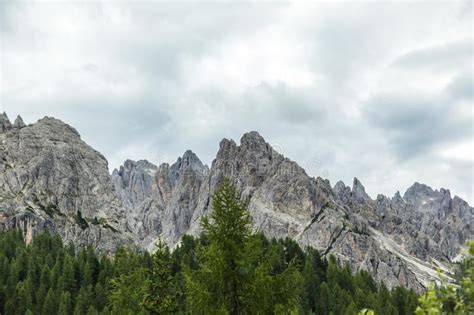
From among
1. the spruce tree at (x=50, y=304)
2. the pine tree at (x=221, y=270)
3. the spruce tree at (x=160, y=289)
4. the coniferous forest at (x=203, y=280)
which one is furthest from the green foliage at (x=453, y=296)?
the spruce tree at (x=50, y=304)

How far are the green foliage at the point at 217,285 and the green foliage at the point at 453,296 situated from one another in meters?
0.02

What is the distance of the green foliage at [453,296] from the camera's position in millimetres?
9547

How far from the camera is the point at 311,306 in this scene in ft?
305

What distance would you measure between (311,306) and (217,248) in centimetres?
7554

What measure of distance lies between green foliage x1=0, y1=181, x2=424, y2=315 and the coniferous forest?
0.17ft

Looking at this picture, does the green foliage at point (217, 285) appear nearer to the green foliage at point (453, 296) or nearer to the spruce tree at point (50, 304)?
the green foliage at point (453, 296)

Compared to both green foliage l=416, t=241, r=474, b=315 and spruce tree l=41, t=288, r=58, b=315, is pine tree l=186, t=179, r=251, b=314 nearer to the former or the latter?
green foliage l=416, t=241, r=474, b=315

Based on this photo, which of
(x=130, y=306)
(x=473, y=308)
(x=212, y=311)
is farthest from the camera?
(x=130, y=306)

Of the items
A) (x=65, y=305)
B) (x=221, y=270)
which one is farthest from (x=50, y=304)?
(x=221, y=270)

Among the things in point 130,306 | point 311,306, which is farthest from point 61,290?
point 130,306

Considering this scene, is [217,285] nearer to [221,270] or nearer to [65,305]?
[221,270]

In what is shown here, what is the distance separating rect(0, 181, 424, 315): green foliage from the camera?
75.7 ft

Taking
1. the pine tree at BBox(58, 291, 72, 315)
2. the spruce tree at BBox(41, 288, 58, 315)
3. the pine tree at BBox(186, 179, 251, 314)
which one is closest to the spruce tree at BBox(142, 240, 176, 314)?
the pine tree at BBox(186, 179, 251, 314)

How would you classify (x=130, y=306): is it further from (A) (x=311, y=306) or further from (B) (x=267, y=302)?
(A) (x=311, y=306)
